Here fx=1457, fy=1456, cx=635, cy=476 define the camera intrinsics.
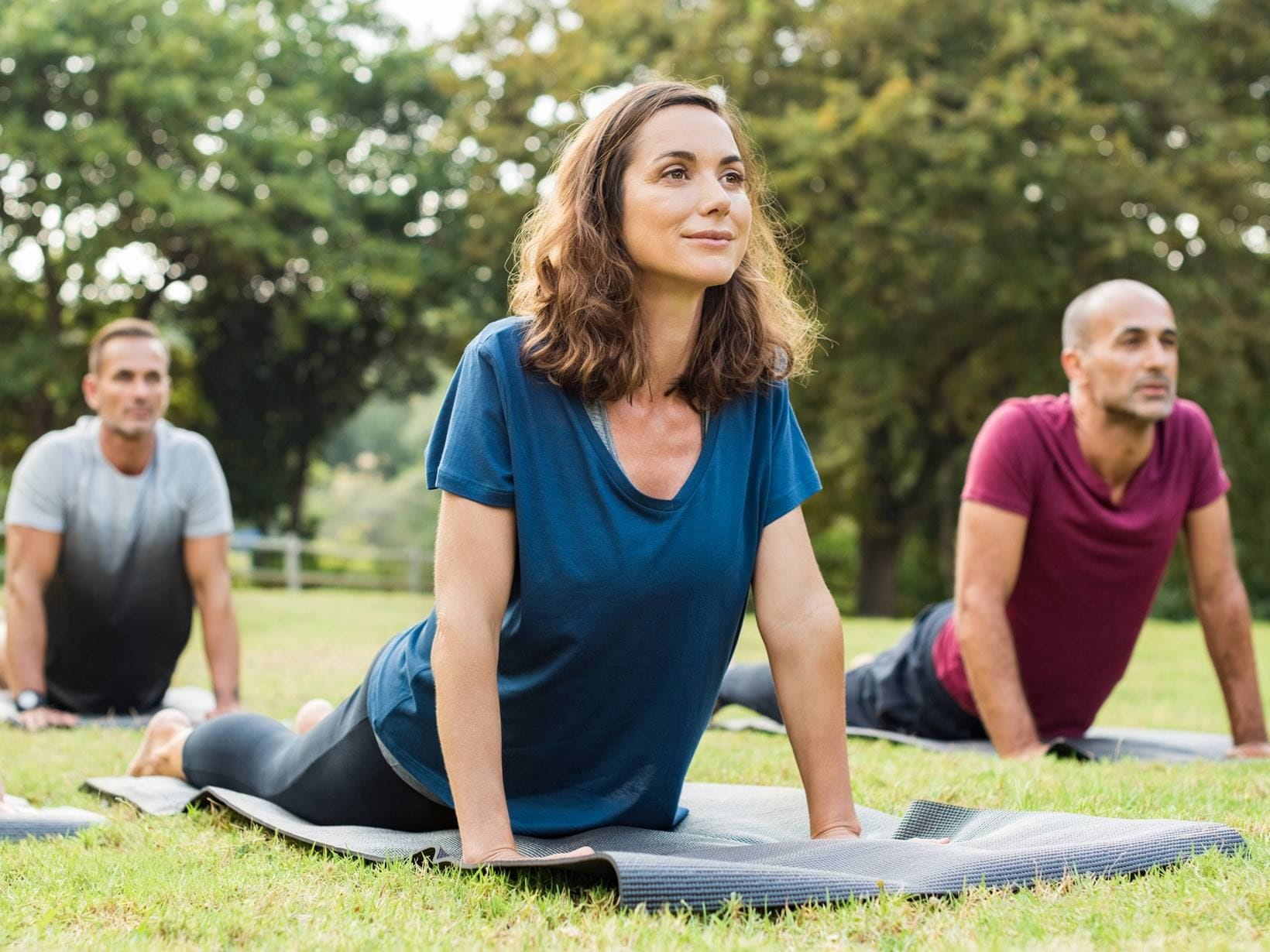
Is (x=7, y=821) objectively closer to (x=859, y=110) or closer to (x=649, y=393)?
(x=649, y=393)

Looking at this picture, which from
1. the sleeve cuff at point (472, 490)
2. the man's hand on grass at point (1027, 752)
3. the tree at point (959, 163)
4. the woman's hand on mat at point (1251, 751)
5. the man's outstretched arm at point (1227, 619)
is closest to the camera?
the sleeve cuff at point (472, 490)

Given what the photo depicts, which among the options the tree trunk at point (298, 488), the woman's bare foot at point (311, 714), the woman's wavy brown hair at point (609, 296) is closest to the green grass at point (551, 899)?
the woman's bare foot at point (311, 714)

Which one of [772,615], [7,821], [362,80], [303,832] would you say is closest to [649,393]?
[772,615]

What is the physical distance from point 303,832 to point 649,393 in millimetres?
1371

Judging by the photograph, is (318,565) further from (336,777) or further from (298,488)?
(336,777)

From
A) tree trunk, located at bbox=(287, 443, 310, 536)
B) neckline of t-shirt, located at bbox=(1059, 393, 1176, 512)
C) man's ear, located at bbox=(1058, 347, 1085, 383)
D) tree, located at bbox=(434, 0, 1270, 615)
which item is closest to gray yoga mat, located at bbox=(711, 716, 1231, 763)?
neckline of t-shirt, located at bbox=(1059, 393, 1176, 512)

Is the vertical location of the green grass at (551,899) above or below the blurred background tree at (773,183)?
below

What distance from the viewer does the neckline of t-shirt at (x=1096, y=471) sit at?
5828 millimetres

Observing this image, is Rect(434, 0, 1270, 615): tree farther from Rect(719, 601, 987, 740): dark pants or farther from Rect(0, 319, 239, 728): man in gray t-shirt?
Rect(719, 601, 987, 740): dark pants

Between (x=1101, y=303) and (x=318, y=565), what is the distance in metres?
29.1

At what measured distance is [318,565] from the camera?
33250 mm

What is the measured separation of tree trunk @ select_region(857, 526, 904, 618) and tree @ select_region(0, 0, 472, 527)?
8917 millimetres

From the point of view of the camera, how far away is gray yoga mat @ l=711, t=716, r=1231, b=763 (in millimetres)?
5703

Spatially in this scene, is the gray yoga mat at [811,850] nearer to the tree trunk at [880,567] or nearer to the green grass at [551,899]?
the green grass at [551,899]
